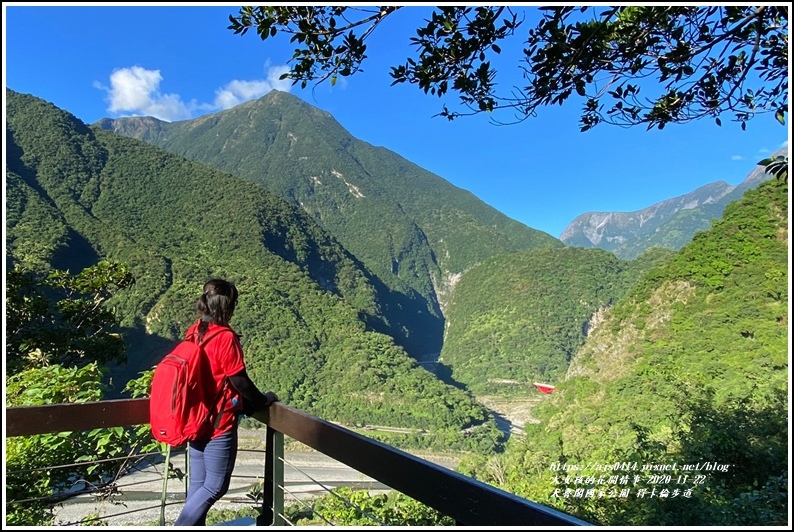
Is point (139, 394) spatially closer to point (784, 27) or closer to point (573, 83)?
point (573, 83)

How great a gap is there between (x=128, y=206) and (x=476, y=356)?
44021 millimetres

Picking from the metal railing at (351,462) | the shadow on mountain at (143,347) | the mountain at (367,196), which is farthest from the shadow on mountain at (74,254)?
the mountain at (367,196)

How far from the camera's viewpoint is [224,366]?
4.84 feet

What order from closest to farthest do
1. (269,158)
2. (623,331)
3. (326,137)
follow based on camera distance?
(623,331)
(269,158)
(326,137)

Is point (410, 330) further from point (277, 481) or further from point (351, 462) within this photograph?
point (351, 462)

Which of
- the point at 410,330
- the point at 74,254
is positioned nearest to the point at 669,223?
the point at 410,330

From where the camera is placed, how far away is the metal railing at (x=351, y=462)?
2.45 ft

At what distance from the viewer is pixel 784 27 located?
61.6 inches

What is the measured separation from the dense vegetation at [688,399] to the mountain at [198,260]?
47.4ft

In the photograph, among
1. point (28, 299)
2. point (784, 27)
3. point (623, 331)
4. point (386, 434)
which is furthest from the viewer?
point (386, 434)

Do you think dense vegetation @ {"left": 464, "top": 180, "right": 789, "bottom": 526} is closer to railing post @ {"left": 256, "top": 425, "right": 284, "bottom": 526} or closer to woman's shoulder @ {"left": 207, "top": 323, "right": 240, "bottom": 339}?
railing post @ {"left": 256, "top": 425, "right": 284, "bottom": 526}

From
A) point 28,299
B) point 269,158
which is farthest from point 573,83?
point 269,158

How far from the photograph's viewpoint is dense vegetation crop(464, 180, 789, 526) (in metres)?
6.14

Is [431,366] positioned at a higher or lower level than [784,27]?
lower
